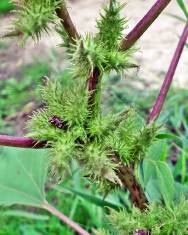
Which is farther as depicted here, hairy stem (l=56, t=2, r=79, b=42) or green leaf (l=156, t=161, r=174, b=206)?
green leaf (l=156, t=161, r=174, b=206)

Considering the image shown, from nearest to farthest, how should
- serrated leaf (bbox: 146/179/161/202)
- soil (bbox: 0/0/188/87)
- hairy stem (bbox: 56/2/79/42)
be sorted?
hairy stem (bbox: 56/2/79/42) → serrated leaf (bbox: 146/179/161/202) → soil (bbox: 0/0/188/87)

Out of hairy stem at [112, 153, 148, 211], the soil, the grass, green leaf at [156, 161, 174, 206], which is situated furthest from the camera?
the soil

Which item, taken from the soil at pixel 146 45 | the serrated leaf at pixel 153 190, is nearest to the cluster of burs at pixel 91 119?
the serrated leaf at pixel 153 190

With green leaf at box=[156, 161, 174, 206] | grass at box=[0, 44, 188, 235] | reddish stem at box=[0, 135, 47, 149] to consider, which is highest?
reddish stem at box=[0, 135, 47, 149]

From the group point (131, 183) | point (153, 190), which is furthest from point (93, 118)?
point (153, 190)

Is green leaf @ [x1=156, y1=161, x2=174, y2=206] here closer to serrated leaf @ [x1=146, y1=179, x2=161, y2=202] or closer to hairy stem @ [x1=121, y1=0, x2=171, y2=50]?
serrated leaf @ [x1=146, y1=179, x2=161, y2=202]

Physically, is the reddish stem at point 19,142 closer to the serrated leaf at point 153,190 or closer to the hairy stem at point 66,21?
the hairy stem at point 66,21

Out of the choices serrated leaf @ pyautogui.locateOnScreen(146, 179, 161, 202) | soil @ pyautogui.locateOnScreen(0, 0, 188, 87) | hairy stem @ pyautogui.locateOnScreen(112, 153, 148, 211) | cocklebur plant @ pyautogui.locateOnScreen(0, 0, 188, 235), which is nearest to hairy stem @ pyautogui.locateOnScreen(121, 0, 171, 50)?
cocklebur plant @ pyautogui.locateOnScreen(0, 0, 188, 235)
